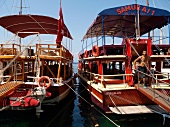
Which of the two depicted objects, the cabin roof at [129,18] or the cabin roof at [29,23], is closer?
the cabin roof at [129,18]

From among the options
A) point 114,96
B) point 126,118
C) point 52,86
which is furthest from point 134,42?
point 52,86

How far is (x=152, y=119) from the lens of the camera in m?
11.1

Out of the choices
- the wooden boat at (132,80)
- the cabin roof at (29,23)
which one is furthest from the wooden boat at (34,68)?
the wooden boat at (132,80)

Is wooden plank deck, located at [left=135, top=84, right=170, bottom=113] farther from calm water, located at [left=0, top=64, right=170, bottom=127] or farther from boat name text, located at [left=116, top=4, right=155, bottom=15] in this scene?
boat name text, located at [left=116, top=4, right=155, bottom=15]

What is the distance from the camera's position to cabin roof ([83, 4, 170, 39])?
46.9 feet

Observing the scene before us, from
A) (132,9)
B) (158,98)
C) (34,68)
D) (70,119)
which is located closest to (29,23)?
(34,68)

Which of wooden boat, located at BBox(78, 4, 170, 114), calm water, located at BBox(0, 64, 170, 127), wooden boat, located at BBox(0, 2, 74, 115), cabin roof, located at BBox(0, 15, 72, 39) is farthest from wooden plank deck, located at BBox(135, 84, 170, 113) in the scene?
cabin roof, located at BBox(0, 15, 72, 39)

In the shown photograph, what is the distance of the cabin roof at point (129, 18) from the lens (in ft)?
46.9

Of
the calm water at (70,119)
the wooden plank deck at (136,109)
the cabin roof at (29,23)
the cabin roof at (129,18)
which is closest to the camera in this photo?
the calm water at (70,119)

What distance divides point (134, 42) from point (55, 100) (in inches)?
256

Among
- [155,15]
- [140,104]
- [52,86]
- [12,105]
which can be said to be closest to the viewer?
[12,105]

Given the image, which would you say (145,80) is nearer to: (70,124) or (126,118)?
(126,118)

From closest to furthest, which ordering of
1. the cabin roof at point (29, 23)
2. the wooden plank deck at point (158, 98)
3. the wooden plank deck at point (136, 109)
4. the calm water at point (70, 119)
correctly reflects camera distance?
the wooden plank deck at point (158, 98)
the calm water at point (70, 119)
the wooden plank deck at point (136, 109)
the cabin roof at point (29, 23)

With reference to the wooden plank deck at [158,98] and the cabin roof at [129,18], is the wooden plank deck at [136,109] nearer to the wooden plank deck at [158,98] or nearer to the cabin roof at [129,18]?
the wooden plank deck at [158,98]
